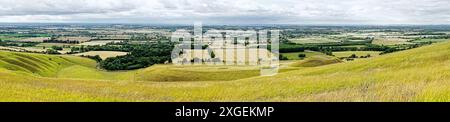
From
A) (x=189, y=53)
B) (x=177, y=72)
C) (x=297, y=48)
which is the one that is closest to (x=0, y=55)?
(x=189, y=53)

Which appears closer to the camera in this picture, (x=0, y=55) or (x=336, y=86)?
(x=336, y=86)
